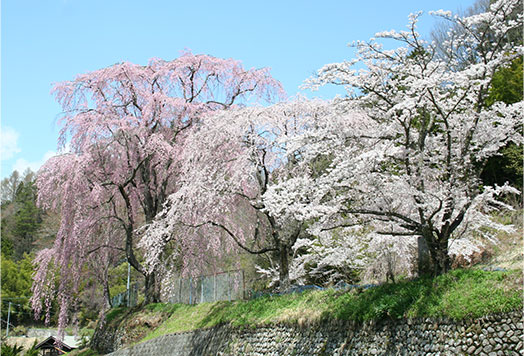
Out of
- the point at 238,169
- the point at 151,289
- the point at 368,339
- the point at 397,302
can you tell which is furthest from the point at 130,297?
the point at 397,302

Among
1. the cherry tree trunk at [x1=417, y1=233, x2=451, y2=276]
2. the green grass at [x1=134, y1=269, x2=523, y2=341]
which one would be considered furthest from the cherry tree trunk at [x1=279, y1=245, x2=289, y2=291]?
the cherry tree trunk at [x1=417, y1=233, x2=451, y2=276]

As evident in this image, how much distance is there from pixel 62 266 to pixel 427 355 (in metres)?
13.9

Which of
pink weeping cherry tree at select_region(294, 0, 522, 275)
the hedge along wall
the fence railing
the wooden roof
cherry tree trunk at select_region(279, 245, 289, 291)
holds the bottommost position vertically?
the wooden roof

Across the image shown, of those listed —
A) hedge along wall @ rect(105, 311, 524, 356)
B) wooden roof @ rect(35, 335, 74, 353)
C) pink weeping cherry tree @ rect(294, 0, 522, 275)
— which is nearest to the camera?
hedge along wall @ rect(105, 311, 524, 356)

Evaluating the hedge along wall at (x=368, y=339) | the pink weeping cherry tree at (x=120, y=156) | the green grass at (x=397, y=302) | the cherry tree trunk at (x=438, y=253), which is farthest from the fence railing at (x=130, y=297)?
the cherry tree trunk at (x=438, y=253)

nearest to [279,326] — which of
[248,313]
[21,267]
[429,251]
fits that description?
[248,313]

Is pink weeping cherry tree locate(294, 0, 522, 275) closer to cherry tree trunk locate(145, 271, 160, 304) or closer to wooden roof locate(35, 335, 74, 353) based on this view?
cherry tree trunk locate(145, 271, 160, 304)

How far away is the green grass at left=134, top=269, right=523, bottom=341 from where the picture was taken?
8930 mm

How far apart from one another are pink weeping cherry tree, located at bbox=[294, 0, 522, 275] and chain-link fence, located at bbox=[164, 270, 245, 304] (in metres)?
6.84

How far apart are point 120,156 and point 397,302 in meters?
13.3

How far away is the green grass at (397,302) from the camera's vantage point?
8930 millimetres

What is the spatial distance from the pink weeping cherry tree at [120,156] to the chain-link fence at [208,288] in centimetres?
104

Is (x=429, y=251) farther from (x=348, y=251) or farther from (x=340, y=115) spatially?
(x=340, y=115)

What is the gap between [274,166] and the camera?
635 inches
